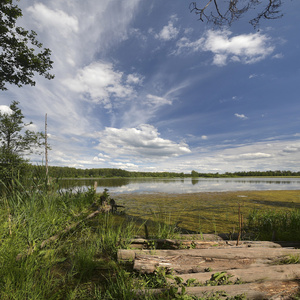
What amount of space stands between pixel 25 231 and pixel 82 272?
4.85 feet

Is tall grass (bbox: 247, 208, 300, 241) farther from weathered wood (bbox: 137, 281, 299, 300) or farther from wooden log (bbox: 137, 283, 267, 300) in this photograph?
wooden log (bbox: 137, 283, 267, 300)

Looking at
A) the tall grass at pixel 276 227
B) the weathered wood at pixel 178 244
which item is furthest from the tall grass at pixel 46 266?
the tall grass at pixel 276 227

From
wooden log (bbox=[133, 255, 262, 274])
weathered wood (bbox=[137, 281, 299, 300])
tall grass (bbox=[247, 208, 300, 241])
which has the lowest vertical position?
tall grass (bbox=[247, 208, 300, 241])

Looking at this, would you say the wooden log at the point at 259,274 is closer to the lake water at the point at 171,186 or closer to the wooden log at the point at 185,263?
the wooden log at the point at 185,263

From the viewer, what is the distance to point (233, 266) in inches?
95.7

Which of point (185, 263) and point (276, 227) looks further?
point (276, 227)

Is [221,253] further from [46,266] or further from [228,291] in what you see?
[46,266]

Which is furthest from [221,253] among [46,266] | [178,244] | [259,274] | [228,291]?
[46,266]

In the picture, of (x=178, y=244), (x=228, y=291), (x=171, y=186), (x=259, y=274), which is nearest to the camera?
(x=228, y=291)

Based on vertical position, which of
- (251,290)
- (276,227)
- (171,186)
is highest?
(251,290)

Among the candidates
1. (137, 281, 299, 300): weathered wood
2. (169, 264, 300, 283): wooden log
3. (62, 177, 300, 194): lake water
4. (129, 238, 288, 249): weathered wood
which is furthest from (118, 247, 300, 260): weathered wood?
(62, 177, 300, 194): lake water

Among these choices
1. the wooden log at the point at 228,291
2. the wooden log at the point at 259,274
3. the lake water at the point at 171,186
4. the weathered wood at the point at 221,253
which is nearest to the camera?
the wooden log at the point at 228,291

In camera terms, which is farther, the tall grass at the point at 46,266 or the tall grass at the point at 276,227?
the tall grass at the point at 276,227

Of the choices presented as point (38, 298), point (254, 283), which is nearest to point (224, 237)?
point (254, 283)
